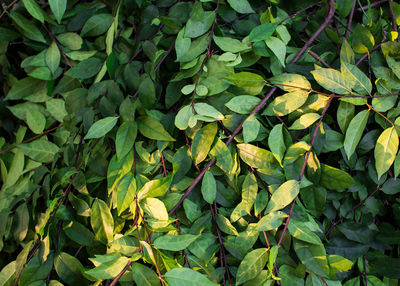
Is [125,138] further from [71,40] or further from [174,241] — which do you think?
[71,40]

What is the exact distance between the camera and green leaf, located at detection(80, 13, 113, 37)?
788mm

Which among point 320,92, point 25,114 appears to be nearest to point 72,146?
point 25,114

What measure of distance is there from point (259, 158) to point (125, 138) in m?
0.24

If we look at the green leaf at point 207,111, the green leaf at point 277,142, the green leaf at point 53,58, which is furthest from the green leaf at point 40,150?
the green leaf at point 277,142

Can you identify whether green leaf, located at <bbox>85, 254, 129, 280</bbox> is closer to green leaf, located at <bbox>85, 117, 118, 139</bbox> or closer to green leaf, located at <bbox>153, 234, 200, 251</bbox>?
green leaf, located at <bbox>153, 234, 200, 251</bbox>

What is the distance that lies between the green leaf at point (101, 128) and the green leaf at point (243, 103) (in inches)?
8.2

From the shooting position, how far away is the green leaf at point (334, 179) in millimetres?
594

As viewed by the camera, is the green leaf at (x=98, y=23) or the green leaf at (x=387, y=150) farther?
the green leaf at (x=98, y=23)

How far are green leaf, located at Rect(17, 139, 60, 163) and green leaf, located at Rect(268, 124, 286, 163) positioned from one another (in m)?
0.47

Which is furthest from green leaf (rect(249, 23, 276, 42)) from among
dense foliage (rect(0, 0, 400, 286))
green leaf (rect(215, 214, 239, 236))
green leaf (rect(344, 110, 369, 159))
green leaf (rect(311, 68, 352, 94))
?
green leaf (rect(215, 214, 239, 236))

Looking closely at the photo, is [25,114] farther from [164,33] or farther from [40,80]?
[164,33]

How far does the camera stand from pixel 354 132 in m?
0.60

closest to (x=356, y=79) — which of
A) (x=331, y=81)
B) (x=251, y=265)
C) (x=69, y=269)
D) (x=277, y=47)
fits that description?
(x=331, y=81)

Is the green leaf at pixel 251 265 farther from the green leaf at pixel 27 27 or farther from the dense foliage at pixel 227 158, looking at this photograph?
the green leaf at pixel 27 27
